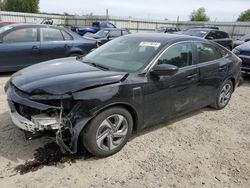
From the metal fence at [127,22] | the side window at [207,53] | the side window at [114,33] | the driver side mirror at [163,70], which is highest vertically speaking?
the metal fence at [127,22]

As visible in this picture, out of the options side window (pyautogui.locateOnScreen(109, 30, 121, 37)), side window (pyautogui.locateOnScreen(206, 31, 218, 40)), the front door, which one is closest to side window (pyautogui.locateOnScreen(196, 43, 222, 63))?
the front door

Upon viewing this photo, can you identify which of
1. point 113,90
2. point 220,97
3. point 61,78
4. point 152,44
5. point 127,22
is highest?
point 127,22

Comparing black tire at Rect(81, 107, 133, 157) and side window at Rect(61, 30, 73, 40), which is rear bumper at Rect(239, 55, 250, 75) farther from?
black tire at Rect(81, 107, 133, 157)

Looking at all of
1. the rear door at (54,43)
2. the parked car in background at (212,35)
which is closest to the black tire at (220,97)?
the rear door at (54,43)

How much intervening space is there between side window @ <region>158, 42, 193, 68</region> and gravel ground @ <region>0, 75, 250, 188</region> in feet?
3.55

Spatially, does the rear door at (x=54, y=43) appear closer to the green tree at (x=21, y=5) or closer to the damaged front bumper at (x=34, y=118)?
the damaged front bumper at (x=34, y=118)

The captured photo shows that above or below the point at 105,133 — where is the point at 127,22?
above

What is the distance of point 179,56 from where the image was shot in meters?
3.81

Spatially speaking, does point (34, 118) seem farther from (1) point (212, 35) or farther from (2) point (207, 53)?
(1) point (212, 35)

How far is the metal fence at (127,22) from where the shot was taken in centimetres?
2275

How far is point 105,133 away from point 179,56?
1.72 meters

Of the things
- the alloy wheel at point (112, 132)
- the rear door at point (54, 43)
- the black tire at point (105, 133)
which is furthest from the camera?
the rear door at point (54, 43)

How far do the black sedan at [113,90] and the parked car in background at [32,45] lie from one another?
10.5 ft

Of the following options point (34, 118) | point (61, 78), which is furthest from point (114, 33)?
point (34, 118)
